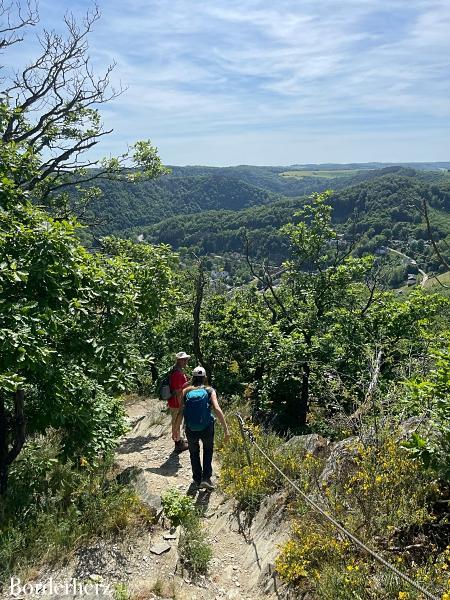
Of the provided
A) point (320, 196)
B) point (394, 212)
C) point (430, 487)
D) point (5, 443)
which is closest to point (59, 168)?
point (320, 196)

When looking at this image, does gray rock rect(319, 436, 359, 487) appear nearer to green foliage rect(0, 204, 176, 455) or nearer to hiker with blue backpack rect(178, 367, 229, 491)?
hiker with blue backpack rect(178, 367, 229, 491)

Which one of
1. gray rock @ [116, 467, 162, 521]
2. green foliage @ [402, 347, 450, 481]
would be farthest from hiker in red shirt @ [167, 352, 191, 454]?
green foliage @ [402, 347, 450, 481]

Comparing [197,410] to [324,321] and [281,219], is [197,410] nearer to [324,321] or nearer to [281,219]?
[324,321]

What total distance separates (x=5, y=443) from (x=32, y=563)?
196cm

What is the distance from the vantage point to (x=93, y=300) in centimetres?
617

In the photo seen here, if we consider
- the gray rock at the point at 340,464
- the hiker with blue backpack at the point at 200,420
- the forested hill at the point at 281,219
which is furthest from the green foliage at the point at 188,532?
the forested hill at the point at 281,219

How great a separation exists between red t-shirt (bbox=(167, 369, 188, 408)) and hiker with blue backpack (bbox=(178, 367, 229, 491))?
164cm

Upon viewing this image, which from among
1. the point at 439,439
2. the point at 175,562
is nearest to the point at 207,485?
the point at 175,562

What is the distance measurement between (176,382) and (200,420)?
6.70 feet

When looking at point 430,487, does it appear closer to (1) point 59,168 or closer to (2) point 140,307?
(2) point 140,307

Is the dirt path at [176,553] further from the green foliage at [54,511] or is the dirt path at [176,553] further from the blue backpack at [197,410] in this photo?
the blue backpack at [197,410]

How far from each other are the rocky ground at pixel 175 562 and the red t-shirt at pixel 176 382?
1999 mm

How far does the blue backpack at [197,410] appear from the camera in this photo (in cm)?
693

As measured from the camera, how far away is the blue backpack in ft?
22.7
